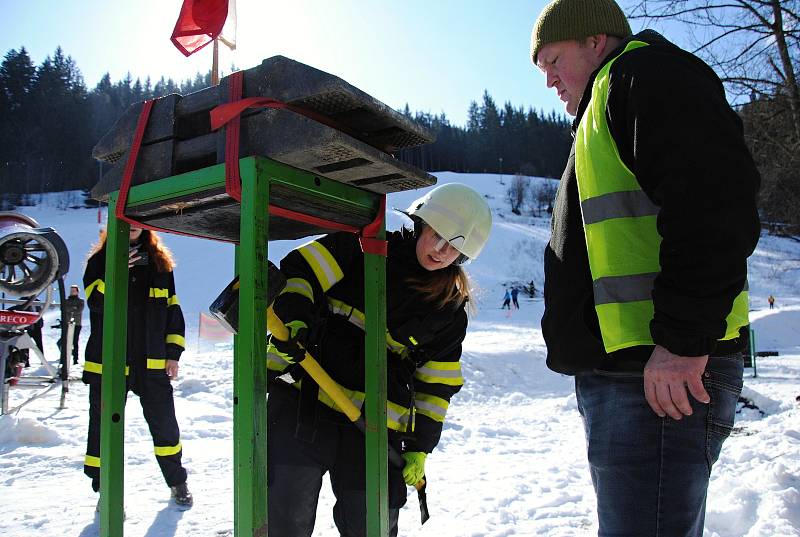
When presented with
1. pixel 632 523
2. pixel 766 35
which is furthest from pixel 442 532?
pixel 766 35

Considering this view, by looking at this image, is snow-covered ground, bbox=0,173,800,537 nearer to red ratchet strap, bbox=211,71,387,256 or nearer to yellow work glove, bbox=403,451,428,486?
yellow work glove, bbox=403,451,428,486

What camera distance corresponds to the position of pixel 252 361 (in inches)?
55.5

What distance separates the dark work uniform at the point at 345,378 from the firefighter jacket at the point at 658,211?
2.84ft

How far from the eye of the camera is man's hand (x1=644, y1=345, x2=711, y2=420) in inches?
46.7

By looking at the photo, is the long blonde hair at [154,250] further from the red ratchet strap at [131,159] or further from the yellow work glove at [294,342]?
the yellow work glove at [294,342]

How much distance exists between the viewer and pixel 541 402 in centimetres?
782

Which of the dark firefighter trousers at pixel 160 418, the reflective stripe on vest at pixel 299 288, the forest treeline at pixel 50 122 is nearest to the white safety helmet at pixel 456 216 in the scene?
the reflective stripe on vest at pixel 299 288

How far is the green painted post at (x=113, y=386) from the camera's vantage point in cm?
167

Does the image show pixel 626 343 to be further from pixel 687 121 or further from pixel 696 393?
pixel 687 121

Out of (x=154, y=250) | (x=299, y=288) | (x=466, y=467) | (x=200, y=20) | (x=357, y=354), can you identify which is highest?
(x=200, y=20)

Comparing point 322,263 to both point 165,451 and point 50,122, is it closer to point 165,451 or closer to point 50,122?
point 165,451

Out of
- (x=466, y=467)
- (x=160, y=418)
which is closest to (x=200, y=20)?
(x=160, y=418)

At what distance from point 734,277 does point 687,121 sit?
0.35 metres

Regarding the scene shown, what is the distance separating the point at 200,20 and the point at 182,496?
2807 millimetres
